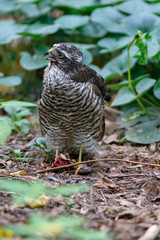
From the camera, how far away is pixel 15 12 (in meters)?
10.2

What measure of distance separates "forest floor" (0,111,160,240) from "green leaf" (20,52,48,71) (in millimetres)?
1951

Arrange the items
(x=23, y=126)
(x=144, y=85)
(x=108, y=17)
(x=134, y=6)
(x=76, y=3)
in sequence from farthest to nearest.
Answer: (x=76, y=3) → (x=108, y=17) → (x=134, y=6) → (x=23, y=126) → (x=144, y=85)

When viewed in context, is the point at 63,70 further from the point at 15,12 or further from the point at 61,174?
the point at 15,12

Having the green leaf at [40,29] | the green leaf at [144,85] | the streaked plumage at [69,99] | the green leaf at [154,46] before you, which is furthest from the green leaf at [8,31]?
the streaked plumage at [69,99]

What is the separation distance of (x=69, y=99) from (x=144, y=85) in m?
1.88

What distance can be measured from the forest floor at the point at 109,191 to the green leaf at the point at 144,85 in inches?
33.5

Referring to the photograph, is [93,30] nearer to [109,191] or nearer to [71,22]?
[71,22]

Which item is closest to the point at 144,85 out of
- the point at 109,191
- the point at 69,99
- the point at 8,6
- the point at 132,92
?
the point at 132,92

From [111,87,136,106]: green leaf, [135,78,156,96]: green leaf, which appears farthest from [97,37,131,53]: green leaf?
[135,78,156,96]: green leaf

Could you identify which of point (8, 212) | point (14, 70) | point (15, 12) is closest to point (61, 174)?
point (8, 212)

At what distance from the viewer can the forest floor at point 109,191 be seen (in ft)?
8.57

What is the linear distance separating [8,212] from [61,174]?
1.74 metres

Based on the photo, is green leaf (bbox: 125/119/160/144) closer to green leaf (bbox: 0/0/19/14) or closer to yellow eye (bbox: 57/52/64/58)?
yellow eye (bbox: 57/52/64/58)

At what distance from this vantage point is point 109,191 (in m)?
3.84
